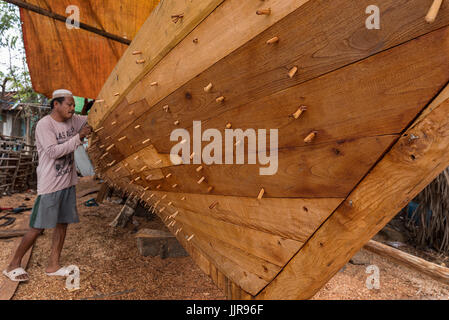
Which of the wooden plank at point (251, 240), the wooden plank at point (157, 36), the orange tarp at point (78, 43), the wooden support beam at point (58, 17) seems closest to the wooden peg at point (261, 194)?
the wooden plank at point (251, 240)

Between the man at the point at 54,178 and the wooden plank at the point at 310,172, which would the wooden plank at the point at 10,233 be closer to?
the man at the point at 54,178

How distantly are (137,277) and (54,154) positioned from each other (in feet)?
5.07

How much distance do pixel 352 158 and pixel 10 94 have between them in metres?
16.4

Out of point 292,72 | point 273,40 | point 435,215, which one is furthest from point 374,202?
point 435,215

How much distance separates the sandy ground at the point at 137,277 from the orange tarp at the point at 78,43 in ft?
8.06

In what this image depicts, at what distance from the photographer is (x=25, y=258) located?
9.49ft

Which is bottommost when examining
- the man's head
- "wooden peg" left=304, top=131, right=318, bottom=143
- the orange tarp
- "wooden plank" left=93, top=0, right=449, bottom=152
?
"wooden peg" left=304, top=131, right=318, bottom=143

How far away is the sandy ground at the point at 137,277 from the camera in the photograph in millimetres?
2488

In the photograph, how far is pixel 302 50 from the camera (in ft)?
2.68

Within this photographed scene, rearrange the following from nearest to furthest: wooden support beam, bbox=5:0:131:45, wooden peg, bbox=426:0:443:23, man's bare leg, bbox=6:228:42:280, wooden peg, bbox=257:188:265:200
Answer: wooden peg, bbox=426:0:443:23 → wooden peg, bbox=257:188:265:200 → man's bare leg, bbox=6:228:42:280 → wooden support beam, bbox=5:0:131:45

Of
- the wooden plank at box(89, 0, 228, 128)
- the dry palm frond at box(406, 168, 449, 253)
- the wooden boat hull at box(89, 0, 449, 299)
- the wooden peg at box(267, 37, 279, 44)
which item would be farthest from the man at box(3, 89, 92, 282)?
the dry palm frond at box(406, 168, 449, 253)

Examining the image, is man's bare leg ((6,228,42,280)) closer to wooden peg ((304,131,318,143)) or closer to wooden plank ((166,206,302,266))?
wooden plank ((166,206,302,266))

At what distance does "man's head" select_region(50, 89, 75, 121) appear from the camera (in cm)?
249

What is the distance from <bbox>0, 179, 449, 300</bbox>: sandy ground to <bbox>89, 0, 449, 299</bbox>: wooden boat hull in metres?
1.35
